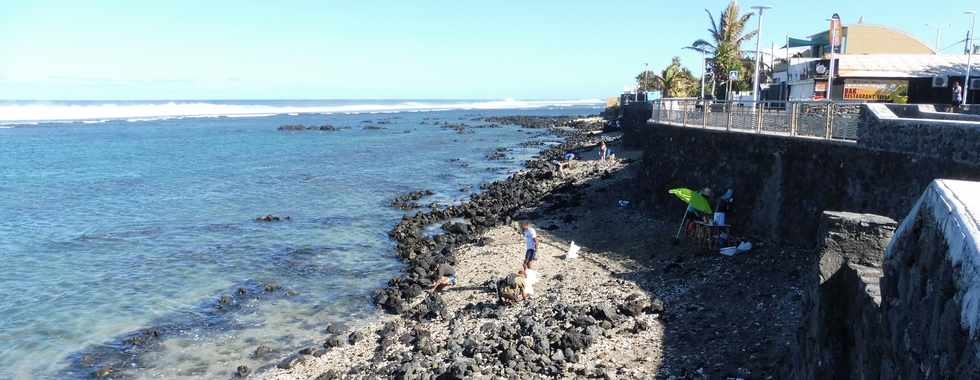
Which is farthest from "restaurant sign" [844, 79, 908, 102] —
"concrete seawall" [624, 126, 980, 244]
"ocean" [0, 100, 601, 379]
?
"ocean" [0, 100, 601, 379]

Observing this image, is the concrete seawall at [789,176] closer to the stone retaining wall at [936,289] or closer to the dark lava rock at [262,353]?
the stone retaining wall at [936,289]

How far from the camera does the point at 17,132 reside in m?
79.1

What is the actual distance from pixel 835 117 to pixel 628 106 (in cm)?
3113

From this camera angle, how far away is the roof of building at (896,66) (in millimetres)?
25109

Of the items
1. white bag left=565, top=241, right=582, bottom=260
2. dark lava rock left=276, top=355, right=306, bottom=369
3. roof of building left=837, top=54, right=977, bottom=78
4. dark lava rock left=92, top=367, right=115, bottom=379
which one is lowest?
dark lava rock left=92, top=367, right=115, bottom=379

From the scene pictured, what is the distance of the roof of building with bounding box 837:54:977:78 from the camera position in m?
25.1

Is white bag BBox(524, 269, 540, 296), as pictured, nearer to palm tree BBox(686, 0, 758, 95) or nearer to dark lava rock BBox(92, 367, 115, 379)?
dark lava rock BBox(92, 367, 115, 379)

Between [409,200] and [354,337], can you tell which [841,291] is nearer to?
[354,337]

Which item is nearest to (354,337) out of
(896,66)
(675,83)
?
(896,66)

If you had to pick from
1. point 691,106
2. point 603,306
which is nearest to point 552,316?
point 603,306

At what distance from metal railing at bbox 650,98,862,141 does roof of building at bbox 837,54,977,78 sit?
337 inches

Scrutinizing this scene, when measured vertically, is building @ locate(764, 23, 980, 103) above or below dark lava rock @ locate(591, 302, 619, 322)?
above

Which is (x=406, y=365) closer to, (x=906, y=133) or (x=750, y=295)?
(x=750, y=295)

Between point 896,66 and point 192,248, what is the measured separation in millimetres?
27625
